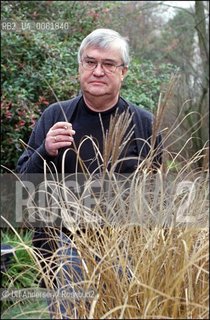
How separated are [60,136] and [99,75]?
42 cm

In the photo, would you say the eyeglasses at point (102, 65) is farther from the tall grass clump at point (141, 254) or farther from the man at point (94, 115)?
the tall grass clump at point (141, 254)

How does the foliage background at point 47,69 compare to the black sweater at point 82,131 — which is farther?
the foliage background at point 47,69

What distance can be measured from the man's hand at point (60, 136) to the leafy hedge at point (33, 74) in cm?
263

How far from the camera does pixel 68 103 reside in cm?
303

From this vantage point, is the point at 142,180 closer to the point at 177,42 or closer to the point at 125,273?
the point at 125,273

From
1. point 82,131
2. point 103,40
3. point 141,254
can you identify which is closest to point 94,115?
point 82,131

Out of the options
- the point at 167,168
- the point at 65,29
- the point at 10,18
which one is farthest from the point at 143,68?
the point at 167,168

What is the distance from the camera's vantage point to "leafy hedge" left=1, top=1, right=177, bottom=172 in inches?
227

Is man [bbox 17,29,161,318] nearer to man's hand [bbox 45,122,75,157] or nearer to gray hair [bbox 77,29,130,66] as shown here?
gray hair [bbox 77,29,130,66]

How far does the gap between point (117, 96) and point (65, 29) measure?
416 cm

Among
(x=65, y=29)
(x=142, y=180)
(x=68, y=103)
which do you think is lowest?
(x=142, y=180)

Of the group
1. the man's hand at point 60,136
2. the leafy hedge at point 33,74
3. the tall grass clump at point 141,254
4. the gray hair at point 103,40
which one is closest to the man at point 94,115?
the gray hair at point 103,40

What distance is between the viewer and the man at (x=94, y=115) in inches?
112

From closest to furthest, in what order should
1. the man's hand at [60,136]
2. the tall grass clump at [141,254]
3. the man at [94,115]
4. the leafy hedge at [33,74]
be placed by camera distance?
the tall grass clump at [141,254] < the man's hand at [60,136] < the man at [94,115] < the leafy hedge at [33,74]
